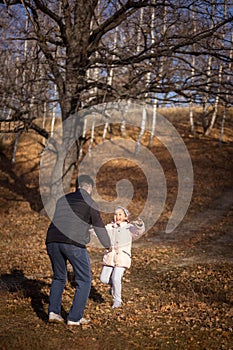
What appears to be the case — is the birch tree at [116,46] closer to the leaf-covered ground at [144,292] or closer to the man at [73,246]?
the leaf-covered ground at [144,292]

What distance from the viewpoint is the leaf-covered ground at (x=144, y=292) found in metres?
5.49

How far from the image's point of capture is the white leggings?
7118 mm

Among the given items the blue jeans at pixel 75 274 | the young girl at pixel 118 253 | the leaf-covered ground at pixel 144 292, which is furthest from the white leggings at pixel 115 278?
the blue jeans at pixel 75 274

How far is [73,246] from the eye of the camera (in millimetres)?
5867

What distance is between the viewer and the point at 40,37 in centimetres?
1322

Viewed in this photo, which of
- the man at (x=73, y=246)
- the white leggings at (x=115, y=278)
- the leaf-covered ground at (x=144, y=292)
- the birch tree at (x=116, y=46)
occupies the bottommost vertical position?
the leaf-covered ground at (x=144, y=292)

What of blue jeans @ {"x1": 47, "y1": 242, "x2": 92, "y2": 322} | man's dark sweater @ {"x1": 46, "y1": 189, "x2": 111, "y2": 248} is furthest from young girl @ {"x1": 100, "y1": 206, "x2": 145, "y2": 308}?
blue jeans @ {"x1": 47, "y1": 242, "x2": 92, "y2": 322}

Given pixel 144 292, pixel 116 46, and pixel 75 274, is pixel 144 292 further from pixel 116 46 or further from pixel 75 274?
pixel 116 46

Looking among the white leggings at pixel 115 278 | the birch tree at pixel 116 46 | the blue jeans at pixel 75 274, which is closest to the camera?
the blue jeans at pixel 75 274

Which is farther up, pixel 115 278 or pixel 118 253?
pixel 118 253

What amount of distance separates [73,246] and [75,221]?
1.20ft

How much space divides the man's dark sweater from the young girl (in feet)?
3.04

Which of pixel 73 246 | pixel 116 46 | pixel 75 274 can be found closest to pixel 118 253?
pixel 75 274

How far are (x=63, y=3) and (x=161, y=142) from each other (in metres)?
21.8
